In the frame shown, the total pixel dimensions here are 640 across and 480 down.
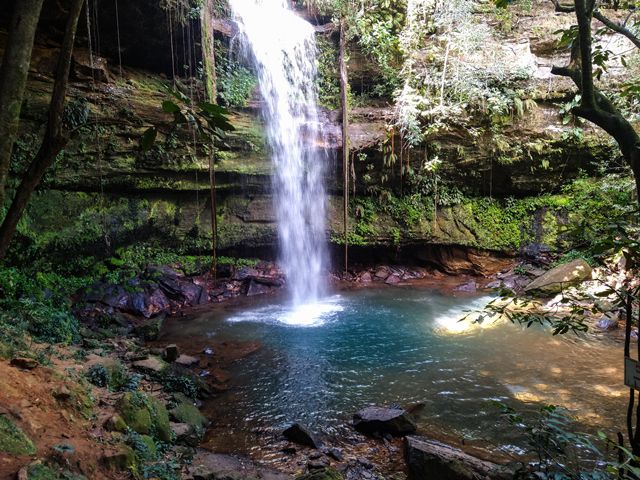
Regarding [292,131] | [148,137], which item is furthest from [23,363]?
[292,131]

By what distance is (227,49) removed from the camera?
11.9 meters

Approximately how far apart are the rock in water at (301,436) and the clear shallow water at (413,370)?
312 mm

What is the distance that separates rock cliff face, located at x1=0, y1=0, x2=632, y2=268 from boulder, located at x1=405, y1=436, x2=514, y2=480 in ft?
27.2

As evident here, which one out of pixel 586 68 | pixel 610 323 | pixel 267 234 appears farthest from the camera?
pixel 267 234

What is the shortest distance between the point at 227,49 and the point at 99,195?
5.66 meters

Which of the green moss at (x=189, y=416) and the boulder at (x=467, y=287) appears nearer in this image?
the green moss at (x=189, y=416)

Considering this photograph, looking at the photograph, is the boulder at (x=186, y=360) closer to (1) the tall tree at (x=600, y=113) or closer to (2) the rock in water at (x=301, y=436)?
(2) the rock in water at (x=301, y=436)

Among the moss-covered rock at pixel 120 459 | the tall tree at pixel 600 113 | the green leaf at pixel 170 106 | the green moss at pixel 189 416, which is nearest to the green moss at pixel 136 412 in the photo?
the green moss at pixel 189 416

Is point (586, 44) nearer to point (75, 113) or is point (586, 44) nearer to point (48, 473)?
point (48, 473)

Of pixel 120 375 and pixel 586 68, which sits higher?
pixel 586 68

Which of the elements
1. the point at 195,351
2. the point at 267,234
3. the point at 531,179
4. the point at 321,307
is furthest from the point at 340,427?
the point at 531,179

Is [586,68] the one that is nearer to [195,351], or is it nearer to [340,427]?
[340,427]

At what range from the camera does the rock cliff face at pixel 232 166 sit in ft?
29.4

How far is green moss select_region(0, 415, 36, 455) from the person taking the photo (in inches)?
99.9
